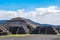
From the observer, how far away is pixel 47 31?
141750 mm

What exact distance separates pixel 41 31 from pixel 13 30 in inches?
758

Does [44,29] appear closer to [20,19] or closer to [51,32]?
[51,32]

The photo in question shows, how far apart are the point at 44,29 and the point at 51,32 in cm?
735

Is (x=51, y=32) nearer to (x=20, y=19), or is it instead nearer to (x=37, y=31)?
(x=37, y=31)

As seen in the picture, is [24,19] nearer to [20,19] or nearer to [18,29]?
[20,19]

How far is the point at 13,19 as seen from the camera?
610ft

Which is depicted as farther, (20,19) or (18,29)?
(20,19)

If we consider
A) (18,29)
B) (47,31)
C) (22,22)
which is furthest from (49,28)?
(22,22)

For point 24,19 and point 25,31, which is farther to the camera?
point 24,19

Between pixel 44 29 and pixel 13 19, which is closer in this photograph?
pixel 44 29

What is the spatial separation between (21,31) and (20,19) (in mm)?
44833

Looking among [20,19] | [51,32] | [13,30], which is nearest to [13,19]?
[20,19]

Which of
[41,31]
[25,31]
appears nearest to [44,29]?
[41,31]

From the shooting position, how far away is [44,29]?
478 ft
